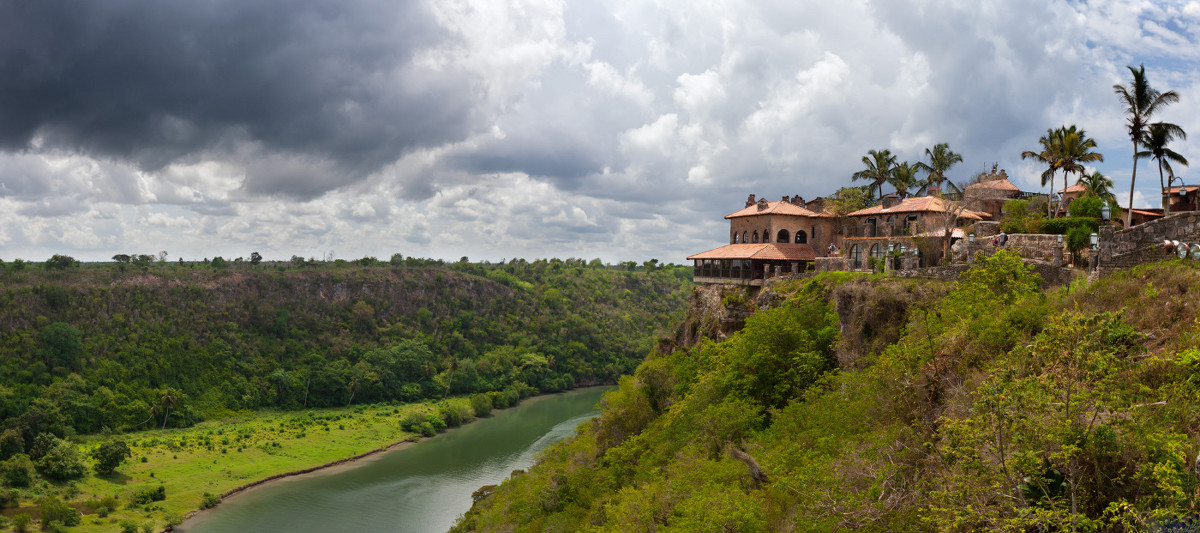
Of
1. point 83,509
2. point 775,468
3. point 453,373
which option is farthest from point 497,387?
point 775,468

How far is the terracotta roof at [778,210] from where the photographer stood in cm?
4716

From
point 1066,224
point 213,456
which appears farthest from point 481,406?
point 1066,224

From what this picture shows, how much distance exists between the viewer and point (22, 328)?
97438 mm

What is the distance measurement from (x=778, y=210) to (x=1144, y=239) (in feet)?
86.9

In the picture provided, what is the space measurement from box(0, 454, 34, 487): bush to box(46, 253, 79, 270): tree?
71.0m

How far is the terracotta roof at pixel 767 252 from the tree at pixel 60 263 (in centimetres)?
12366

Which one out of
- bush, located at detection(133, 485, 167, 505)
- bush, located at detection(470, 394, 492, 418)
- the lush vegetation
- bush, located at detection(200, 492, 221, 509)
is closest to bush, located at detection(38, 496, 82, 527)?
bush, located at detection(133, 485, 167, 505)

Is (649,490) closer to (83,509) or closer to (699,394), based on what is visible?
(699,394)

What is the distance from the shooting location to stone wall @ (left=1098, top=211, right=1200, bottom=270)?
20.0 m

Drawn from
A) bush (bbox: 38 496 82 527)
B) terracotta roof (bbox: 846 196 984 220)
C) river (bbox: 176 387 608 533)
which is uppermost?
terracotta roof (bbox: 846 196 984 220)

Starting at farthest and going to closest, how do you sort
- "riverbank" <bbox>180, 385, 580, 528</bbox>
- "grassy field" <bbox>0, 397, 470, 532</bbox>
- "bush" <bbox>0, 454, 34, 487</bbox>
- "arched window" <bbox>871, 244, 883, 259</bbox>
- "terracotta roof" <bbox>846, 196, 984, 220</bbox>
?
"bush" <bbox>0, 454, 34, 487</bbox> → "riverbank" <bbox>180, 385, 580, 528</bbox> → "grassy field" <bbox>0, 397, 470, 532</bbox> → "terracotta roof" <bbox>846, 196, 984, 220</bbox> → "arched window" <bbox>871, 244, 883, 259</bbox>

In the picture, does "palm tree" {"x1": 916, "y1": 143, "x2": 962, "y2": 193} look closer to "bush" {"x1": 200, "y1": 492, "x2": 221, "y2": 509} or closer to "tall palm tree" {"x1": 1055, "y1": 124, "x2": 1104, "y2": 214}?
"tall palm tree" {"x1": 1055, "y1": 124, "x2": 1104, "y2": 214}

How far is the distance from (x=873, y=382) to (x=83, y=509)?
64.0 meters

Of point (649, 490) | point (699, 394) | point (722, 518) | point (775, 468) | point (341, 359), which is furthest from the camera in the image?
point (341, 359)
